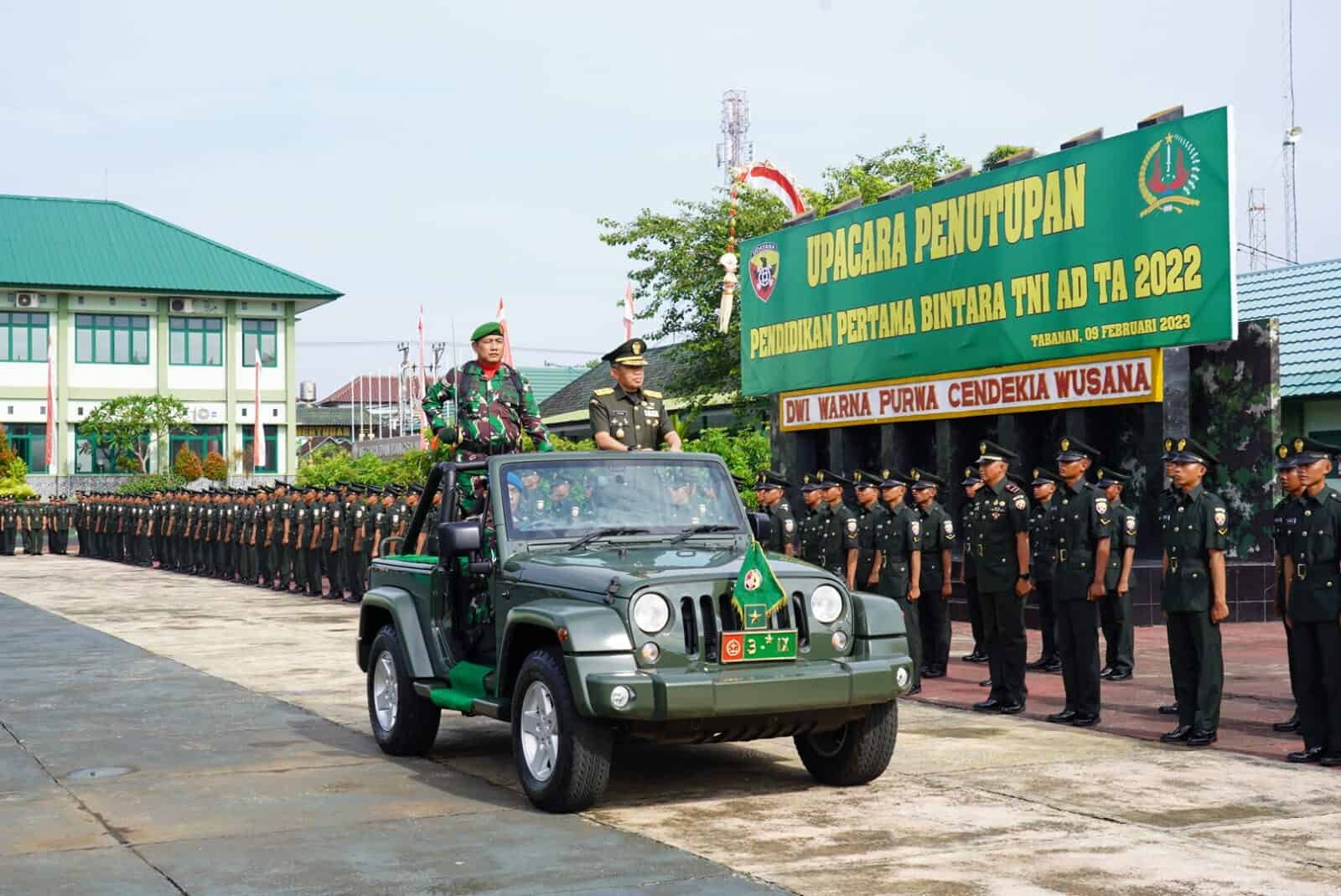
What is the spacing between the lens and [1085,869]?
21.2 feet

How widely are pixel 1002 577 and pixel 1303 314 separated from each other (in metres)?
19.8

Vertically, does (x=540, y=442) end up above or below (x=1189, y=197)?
below

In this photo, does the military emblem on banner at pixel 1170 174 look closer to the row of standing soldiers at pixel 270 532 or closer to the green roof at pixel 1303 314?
the green roof at pixel 1303 314

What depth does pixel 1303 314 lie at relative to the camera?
29.2 meters

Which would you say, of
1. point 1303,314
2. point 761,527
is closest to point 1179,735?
point 761,527

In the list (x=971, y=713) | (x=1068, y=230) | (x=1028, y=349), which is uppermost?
(x=1068, y=230)

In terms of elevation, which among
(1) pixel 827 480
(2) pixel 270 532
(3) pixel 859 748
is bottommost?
(3) pixel 859 748

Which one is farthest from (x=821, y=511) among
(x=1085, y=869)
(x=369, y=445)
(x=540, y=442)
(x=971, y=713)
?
(x=369, y=445)

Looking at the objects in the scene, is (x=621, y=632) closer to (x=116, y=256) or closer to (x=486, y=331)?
(x=486, y=331)

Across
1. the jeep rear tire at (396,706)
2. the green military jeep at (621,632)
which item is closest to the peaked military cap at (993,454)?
the green military jeep at (621,632)

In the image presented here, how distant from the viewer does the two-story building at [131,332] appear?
210 ft

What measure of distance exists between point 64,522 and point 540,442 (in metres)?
40.2

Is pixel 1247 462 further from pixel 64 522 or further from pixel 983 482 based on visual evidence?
pixel 64 522

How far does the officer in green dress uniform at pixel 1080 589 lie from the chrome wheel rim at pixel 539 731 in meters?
4.47
